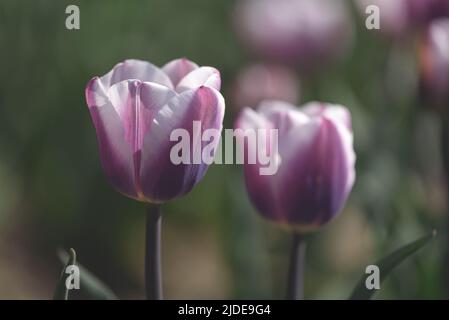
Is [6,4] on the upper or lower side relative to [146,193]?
upper

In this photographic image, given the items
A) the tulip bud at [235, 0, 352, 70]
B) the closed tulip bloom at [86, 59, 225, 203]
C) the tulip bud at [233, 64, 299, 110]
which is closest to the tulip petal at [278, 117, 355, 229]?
the closed tulip bloom at [86, 59, 225, 203]

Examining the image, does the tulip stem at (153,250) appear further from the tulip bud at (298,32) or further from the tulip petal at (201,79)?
the tulip bud at (298,32)

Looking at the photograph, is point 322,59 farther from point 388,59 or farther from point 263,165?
point 263,165

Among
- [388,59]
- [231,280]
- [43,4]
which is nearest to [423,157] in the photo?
[388,59]

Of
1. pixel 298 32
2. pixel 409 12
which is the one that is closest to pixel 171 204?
pixel 298 32

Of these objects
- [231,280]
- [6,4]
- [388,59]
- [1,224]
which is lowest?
[231,280]

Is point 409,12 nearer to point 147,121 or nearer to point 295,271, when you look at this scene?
point 295,271

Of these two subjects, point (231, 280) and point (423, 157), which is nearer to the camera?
point (231, 280)

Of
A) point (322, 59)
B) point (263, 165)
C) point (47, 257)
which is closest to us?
point (263, 165)
